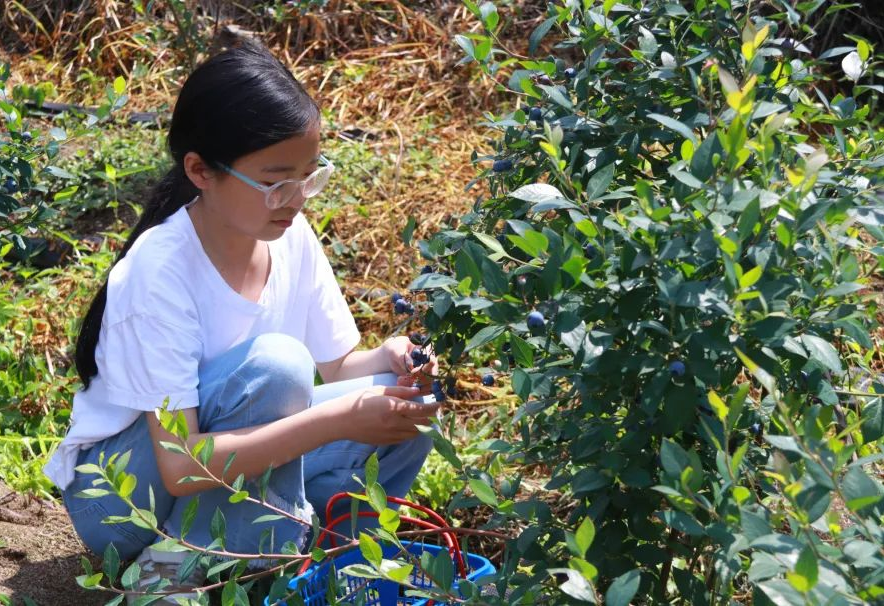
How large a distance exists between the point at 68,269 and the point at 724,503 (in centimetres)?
295

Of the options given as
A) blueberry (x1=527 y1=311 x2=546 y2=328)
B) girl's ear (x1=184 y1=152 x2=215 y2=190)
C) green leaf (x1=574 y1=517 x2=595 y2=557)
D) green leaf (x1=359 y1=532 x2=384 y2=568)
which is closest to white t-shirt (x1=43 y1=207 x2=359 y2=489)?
girl's ear (x1=184 y1=152 x2=215 y2=190)

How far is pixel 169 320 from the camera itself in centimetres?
204

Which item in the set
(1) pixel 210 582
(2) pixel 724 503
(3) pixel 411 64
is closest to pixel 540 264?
(2) pixel 724 503

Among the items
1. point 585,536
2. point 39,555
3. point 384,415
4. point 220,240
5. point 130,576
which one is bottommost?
point 39,555

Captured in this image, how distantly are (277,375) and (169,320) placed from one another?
23 centimetres

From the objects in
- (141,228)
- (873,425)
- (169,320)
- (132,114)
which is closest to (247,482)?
(169,320)

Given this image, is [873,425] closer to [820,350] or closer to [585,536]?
[820,350]

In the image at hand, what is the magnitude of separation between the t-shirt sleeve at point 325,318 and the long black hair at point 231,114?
39cm

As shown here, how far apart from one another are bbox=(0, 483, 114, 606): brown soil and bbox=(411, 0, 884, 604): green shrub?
1.07 meters

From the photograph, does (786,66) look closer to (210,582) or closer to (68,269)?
(210,582)

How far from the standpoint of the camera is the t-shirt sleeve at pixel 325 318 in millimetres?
2439

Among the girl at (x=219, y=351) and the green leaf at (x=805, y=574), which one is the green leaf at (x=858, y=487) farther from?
the girl at (x=219, y=351)

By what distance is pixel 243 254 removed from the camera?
7.38 feet

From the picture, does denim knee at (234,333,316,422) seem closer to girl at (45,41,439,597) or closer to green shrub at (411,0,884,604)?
girl at (45,41,439,597)
